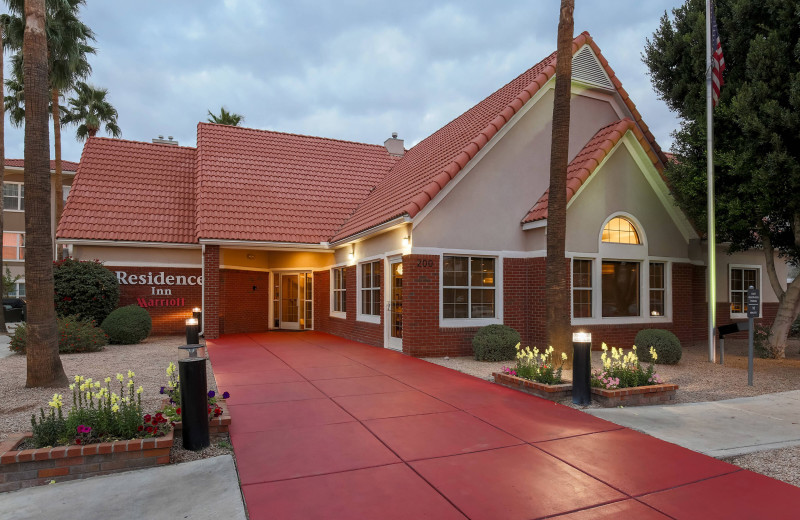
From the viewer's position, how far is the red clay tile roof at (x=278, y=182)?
1644 centimetres

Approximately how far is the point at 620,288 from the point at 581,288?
4.47ft

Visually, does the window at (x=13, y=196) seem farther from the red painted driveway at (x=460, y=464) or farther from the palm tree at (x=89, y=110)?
the red painted driveway at (x=460, y=464)

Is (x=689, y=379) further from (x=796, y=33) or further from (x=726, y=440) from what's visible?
(x=796, y=33)

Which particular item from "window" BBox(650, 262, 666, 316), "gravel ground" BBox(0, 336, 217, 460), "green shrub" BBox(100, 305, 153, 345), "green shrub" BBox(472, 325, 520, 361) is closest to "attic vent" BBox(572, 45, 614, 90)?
"window" BBox(650, 262, 666, 316)

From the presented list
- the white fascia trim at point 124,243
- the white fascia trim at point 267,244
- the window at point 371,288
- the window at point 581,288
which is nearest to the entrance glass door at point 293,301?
the white fascia trim at point 267,244

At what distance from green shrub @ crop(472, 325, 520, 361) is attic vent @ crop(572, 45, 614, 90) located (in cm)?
780

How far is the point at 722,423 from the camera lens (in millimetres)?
6680

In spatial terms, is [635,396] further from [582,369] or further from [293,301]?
[293,301]

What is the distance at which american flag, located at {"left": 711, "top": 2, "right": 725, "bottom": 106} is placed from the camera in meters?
11.4

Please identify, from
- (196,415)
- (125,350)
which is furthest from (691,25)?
(125,350)

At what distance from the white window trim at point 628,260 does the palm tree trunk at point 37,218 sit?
36.6 ft

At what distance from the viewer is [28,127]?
322 inches

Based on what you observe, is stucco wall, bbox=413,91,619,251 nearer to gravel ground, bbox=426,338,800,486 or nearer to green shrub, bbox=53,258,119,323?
gravel ground, bbox=426,338,800,486

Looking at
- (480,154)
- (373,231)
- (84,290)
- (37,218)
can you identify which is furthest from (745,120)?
(84,290)
